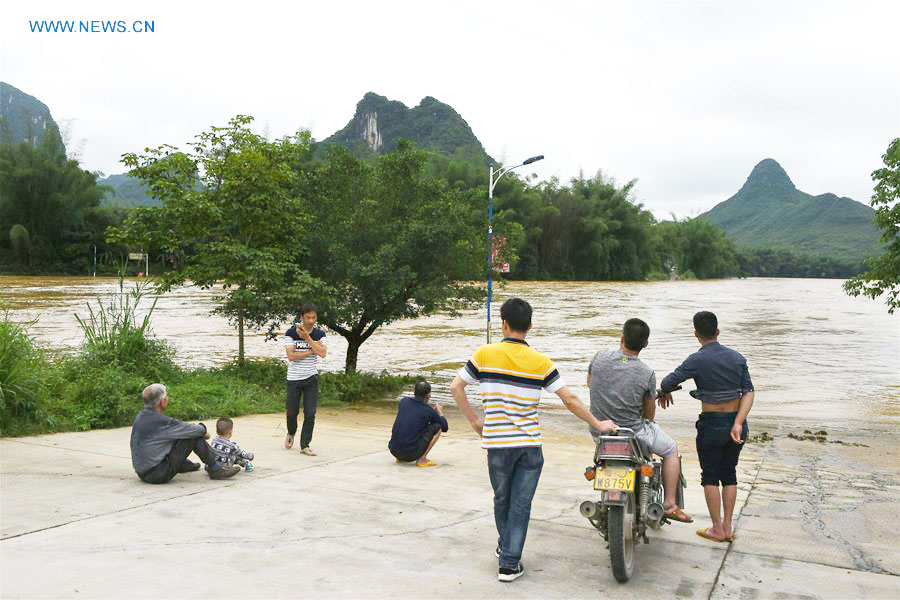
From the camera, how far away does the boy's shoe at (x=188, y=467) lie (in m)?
6.70

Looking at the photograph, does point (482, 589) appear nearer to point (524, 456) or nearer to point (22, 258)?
point (524, 456)

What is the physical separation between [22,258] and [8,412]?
2672 inches

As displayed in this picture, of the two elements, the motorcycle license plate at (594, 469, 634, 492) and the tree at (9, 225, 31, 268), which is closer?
the motorcycle license plate at (594, 469, 634, 492)

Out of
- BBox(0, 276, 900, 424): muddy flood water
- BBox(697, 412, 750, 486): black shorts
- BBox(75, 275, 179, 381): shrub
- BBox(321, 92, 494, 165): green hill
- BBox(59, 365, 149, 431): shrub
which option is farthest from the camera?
BBox(321, 92, 494, 165): green hill

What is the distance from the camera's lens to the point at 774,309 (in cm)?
5516

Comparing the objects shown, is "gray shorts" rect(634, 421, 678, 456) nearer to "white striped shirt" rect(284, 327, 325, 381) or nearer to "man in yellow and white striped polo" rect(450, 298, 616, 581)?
"man in yellow and white striped polo" rect(450, 298, 616, 581)

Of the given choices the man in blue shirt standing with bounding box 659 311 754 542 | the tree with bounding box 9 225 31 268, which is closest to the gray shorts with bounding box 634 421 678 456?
the man in blue shirt standing with bounding box 659 311 754 542

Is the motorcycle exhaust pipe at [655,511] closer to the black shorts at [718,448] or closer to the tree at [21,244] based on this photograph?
the black shorts at [718,448]

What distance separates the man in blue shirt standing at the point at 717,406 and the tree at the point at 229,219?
9.87 metres

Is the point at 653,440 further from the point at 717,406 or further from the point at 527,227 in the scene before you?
the point at 527,227

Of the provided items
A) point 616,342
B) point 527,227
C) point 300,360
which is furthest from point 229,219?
point 527,227

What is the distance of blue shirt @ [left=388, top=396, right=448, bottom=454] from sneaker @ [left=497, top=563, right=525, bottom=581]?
11.2 feet

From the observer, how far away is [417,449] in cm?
789

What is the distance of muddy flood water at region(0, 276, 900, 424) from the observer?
18.8 meters
